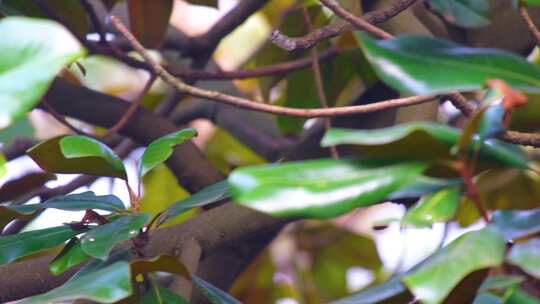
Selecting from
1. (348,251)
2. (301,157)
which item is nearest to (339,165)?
(301,157)

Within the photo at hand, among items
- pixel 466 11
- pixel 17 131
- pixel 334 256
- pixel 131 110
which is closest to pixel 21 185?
pixel 131 110

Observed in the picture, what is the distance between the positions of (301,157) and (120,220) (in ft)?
1.50

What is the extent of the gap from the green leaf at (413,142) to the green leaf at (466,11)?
1.53 ft

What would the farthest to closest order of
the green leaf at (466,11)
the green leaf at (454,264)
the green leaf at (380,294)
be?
the green leaf at (466,11) < the green leaf at (380,294) < the green leaf at (454,264)

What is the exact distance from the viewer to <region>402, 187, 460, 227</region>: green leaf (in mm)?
464

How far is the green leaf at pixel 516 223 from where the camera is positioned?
469 mm

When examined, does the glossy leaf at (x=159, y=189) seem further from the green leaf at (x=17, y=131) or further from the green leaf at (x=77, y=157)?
the green leaf at (x=77, y=157)

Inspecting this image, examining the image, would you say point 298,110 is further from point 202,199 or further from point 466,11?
point 466,11

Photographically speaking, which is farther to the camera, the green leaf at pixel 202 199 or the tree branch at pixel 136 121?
the tree branch at pixel 136 121

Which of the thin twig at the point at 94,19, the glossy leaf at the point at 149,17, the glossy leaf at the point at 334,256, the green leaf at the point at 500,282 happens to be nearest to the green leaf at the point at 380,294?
the green leaf at the point at 500,282

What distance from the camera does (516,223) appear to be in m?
0.48

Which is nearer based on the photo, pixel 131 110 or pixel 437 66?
pixel 437 66

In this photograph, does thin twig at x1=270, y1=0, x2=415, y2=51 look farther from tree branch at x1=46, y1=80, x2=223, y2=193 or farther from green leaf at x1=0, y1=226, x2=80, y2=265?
tree branch at x1=46, y1=80, x2=223, y2=193

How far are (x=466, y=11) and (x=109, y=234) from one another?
493 millimetres
